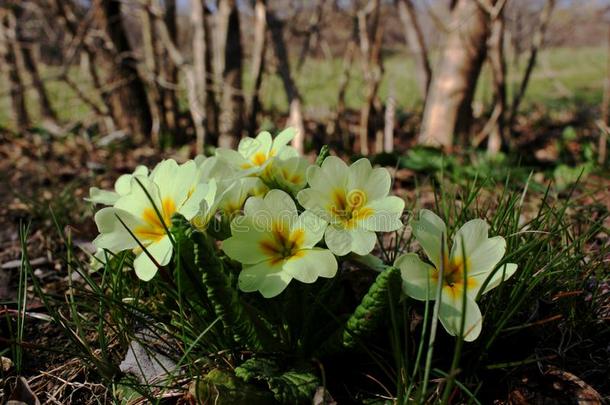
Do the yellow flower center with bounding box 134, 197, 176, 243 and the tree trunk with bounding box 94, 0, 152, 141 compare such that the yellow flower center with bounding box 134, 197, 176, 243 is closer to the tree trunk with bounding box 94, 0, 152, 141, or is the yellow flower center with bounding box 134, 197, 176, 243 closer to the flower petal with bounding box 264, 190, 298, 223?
the flower petal with bounding box 264, 190, 298, 223

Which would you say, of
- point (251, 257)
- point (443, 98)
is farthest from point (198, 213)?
point (443, 98)

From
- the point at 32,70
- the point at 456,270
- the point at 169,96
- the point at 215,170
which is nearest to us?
the point at 456,270

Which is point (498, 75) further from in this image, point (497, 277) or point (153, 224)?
point (153, 224)

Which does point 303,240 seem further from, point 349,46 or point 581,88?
point 581,88

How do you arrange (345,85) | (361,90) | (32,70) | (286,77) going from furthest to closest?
(32,70), (361,90), (345,85), (286,77)

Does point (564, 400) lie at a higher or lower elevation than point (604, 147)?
higher

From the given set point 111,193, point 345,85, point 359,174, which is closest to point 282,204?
point 359,174
